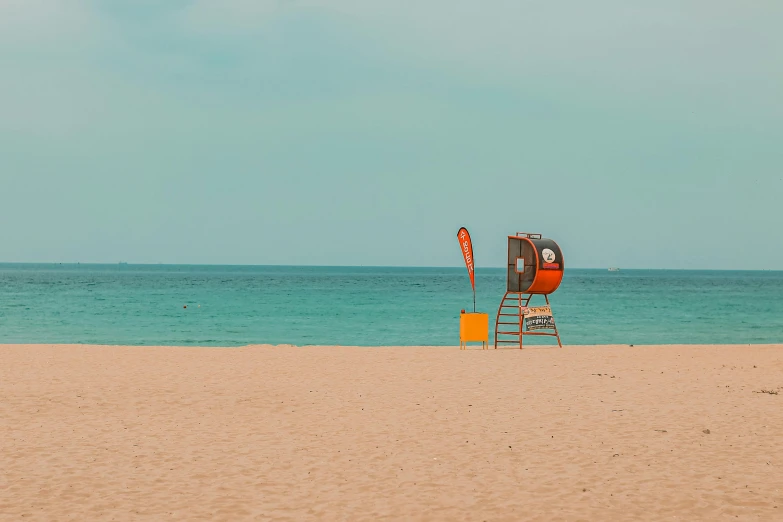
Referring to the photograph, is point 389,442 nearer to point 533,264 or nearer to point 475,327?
point 475,327

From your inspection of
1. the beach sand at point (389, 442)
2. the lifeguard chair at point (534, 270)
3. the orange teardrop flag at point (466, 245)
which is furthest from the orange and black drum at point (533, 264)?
the beach sand at point (389, 442)

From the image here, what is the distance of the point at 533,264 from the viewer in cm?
2062

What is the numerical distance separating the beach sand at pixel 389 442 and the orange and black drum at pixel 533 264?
4.45 meters

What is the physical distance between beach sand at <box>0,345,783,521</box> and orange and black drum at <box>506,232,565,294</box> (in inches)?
175

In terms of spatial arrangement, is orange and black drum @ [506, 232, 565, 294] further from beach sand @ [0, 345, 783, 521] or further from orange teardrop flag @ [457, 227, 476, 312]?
beach sand @ [0, 345, 783, 521]

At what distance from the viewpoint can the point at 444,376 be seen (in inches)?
598

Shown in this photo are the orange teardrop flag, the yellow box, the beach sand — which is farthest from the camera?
the orange teardrop flag

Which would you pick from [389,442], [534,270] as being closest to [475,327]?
[534,270]

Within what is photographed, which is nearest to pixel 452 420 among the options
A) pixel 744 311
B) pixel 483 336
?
pixel 483 336

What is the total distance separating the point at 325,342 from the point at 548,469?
22655mm

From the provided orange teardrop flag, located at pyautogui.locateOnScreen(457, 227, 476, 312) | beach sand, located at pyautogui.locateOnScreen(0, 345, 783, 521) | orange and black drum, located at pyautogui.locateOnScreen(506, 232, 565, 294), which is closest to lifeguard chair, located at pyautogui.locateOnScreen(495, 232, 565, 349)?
orange and black drum, located at pyautogui.locateOnScreen(506, 232, 565, 294)

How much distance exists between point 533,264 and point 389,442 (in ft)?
40.2

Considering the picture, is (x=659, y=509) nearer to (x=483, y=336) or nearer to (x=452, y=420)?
(x=452, y=420)

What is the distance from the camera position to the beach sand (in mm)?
6848
